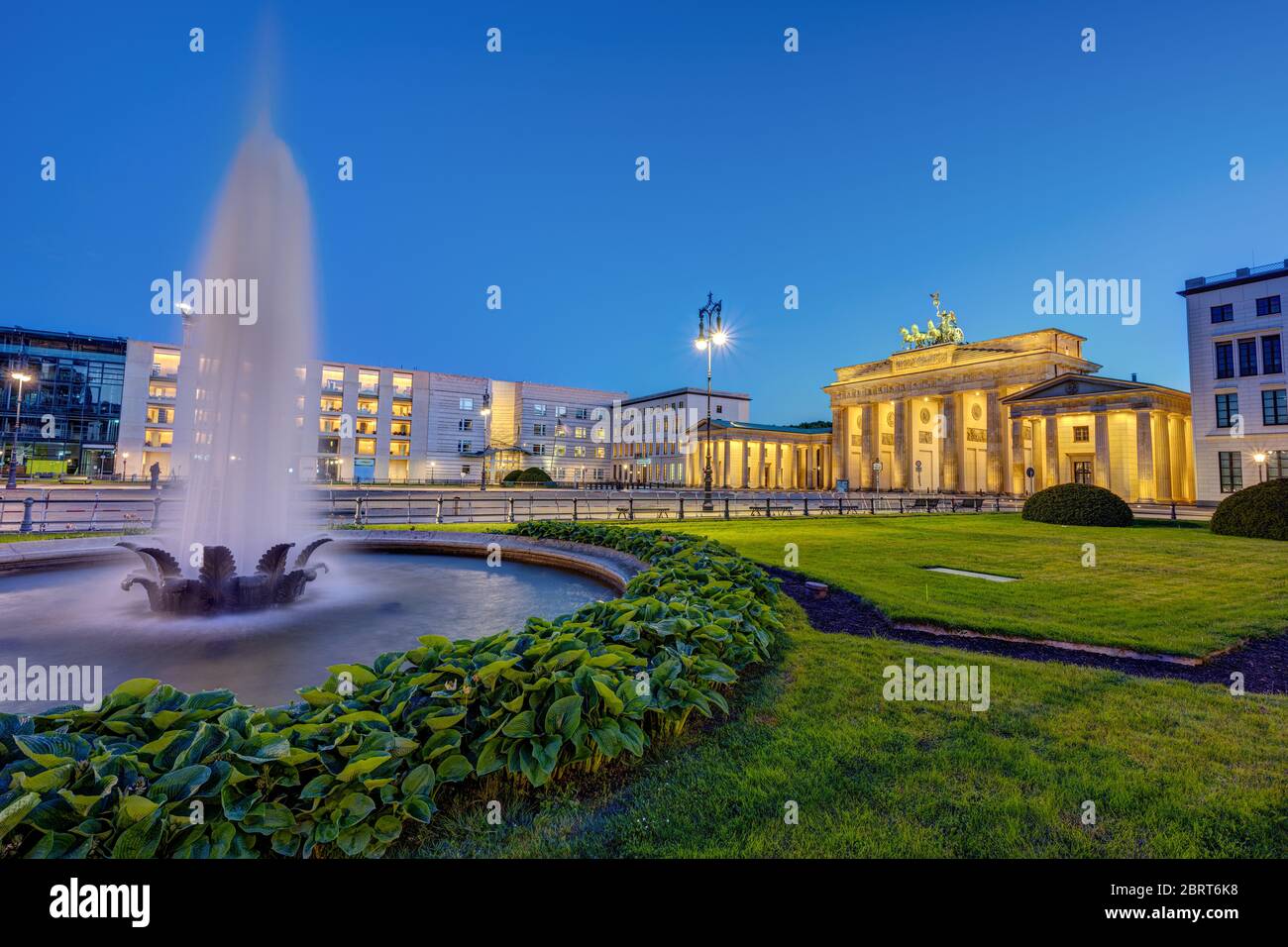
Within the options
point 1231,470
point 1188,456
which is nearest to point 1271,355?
point 1231,470

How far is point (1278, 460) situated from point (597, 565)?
53142 millimetres

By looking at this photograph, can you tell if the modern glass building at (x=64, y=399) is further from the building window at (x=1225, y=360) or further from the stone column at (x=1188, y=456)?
the stone column at (x=1188, y=456)

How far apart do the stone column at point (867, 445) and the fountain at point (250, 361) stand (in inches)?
2980

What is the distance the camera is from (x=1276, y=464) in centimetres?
3956

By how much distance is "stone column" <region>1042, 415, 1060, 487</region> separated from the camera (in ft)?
186

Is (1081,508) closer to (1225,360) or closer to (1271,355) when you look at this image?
(1271,355)

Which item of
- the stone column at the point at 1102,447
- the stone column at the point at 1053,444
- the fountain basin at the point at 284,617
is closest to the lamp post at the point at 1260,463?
the stone column at the point at 1102,447

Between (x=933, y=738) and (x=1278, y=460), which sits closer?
(x=933, y=738)

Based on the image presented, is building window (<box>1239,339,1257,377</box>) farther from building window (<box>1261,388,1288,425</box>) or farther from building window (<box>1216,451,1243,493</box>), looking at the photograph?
building window (<box>1216,451,1243,493</box>)

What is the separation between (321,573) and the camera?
1121 cm

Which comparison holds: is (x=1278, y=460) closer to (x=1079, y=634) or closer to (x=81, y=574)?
(x=1079, y=634)

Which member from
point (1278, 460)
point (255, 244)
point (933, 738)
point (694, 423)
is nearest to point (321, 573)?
point (255, 244)

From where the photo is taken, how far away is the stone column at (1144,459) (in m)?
49.8

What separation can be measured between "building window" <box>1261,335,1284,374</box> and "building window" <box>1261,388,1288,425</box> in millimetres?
1435
